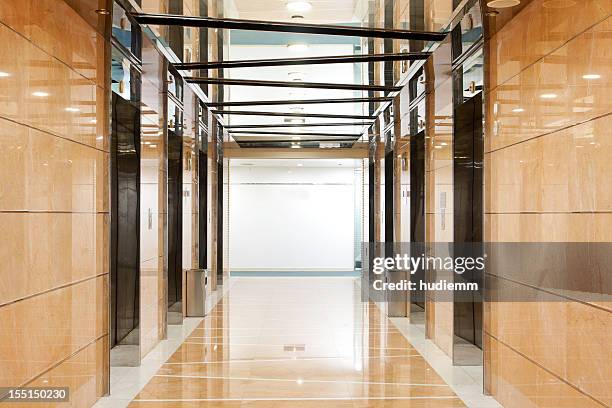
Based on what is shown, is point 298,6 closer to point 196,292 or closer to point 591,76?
point 591,76

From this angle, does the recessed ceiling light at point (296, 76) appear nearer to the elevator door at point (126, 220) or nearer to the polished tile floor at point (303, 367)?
the elevator door at point (126, 220)

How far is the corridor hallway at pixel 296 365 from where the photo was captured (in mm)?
6535

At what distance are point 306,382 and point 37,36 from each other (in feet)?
13.8

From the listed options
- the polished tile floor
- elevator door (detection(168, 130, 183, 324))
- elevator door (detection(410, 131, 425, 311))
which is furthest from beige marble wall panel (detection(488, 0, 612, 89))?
elevator door (detection(168, 130, 183, 324))

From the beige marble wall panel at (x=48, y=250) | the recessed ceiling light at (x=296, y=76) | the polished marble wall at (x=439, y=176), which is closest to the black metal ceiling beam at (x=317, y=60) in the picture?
the polished marble wall at (x=439, y=176)

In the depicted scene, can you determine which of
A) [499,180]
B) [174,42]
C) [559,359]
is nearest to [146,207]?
[174,42]

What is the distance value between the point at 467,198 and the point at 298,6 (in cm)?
294

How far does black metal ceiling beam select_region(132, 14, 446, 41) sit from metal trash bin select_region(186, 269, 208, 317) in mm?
5594

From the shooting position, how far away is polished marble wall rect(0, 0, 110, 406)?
441 centimetres

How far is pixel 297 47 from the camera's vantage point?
8.50 m

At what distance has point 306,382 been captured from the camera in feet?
23.6

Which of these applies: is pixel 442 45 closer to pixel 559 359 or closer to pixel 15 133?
pixel 559 359

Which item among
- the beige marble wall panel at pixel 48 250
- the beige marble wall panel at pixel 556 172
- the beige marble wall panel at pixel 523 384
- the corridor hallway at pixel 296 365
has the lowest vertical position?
the corridor hallway at pixel 296 365

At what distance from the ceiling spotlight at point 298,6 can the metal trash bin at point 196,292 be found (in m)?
5.94
